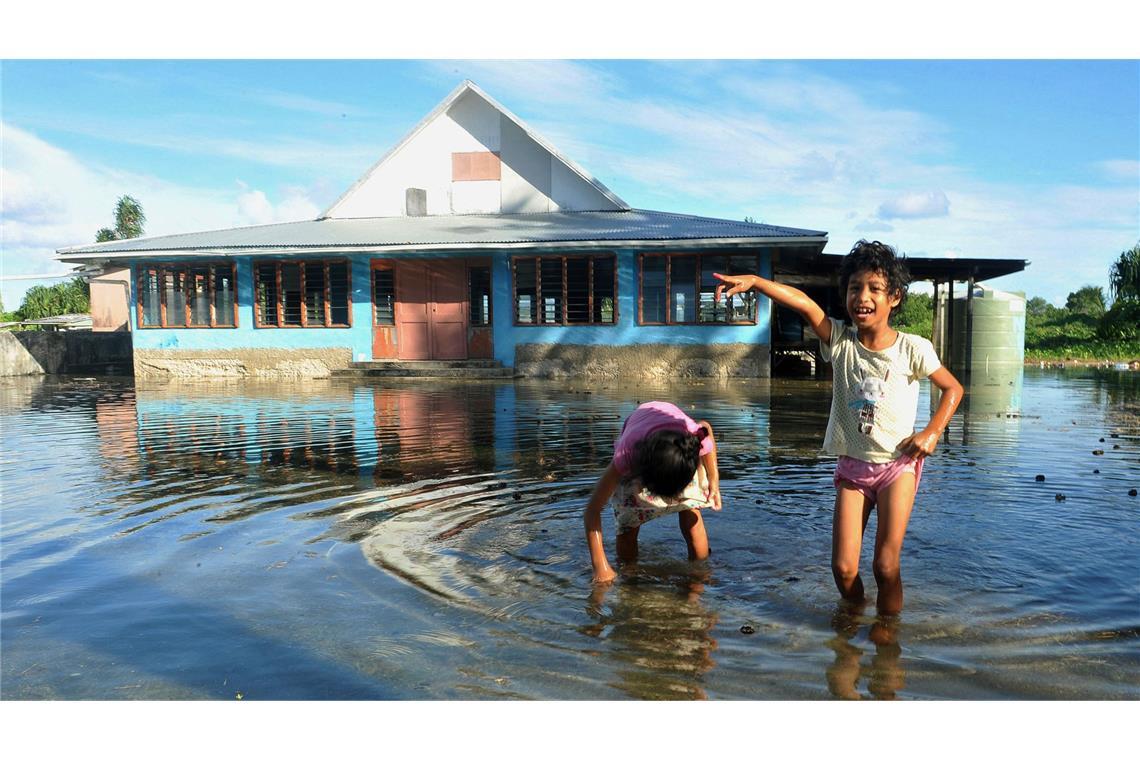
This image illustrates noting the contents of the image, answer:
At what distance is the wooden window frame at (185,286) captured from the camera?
21500mm

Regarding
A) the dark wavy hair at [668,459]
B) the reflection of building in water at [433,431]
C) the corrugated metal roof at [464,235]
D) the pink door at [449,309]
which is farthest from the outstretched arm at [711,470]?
the pink door at [449,309]

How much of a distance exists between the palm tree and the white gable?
49.0 meters

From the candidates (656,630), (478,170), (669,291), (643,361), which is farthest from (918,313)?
(656,630)

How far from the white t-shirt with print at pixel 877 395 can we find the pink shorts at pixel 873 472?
36mm

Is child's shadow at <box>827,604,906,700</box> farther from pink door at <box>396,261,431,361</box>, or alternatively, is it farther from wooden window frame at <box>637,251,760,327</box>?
pink door at <box>396,261,431,361</box>

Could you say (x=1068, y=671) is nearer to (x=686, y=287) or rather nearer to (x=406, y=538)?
(x=406, y=538)

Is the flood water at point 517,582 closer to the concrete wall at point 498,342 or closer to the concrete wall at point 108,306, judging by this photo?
the concrete wall at point 498,342

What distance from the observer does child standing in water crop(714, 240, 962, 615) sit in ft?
11.4

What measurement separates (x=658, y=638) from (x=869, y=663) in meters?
0.80

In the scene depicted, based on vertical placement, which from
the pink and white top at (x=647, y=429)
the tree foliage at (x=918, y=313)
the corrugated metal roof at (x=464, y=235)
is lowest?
the pink and white top at (x=647, y=429)

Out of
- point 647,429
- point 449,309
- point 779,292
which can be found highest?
point 449,309

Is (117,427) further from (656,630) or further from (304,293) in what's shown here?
(304,293)

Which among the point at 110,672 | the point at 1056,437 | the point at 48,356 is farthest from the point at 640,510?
the point at 48,356

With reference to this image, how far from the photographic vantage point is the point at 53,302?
47781 millimetres
